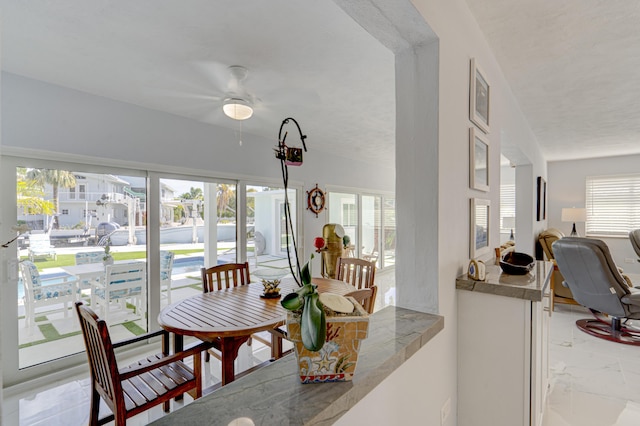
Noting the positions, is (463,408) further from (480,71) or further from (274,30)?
(274,30)

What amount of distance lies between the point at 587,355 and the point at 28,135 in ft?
17.9

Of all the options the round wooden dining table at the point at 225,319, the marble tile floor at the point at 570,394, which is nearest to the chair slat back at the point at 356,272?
the round wooden dining table at the point at 225,319

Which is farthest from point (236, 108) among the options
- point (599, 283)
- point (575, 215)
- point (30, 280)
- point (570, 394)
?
point (575, 215)

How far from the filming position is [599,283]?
3.21 m

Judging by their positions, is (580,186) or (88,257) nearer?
(88,257)

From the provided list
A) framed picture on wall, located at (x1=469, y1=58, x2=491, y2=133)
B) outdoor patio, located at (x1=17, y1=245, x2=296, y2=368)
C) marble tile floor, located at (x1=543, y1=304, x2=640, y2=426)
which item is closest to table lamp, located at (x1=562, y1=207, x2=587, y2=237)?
marble tile floor, located at (x1=543, y1=304, x2=640, y2=426)

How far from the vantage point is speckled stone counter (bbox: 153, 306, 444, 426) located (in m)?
0.78

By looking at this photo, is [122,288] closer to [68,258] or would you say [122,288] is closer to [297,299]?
[68,258]

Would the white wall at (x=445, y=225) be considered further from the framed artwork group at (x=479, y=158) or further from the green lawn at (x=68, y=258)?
the green lawn at (x=68, y=258)

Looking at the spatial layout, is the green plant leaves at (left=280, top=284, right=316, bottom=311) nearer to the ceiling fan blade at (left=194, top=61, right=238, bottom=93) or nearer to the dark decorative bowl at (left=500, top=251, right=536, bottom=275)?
the dark decorative bowl at (left=500, top=251, right=536, bottom=275)

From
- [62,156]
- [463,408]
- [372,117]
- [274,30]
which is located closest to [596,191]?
[372,117]

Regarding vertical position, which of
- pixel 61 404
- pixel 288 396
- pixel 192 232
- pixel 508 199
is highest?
pixel 508 199

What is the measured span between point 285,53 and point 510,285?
2031 mm

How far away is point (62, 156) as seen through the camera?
9.36 ft
